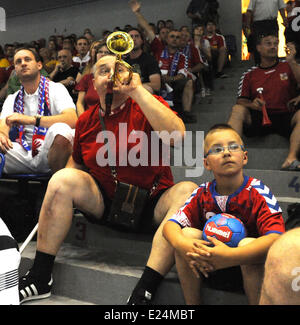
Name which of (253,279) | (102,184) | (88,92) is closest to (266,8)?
(88,92)

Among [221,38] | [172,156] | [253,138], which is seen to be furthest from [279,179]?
[221,38]

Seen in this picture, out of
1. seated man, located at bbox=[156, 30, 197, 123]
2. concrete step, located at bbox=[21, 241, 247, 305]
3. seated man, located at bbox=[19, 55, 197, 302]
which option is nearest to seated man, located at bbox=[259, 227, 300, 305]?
concrete step, located at bbox=[21, 241, 247, 305]

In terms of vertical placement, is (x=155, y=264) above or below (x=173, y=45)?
below

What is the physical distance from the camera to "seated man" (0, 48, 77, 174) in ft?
7.93

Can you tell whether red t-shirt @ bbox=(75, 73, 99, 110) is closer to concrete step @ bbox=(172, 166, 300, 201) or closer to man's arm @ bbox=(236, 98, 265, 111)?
man's arm @ bbox=(236, 98, 265, 111)

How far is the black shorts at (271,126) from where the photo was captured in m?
2.98

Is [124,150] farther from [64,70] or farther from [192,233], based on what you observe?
[64,70]

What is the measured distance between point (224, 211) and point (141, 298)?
0.51 metres

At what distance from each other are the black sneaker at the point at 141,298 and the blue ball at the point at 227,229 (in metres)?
0.39

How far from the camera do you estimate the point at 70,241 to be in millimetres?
2553

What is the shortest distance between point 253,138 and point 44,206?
5.96 feet

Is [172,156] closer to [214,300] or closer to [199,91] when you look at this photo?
[214,300]

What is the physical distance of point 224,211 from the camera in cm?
168
